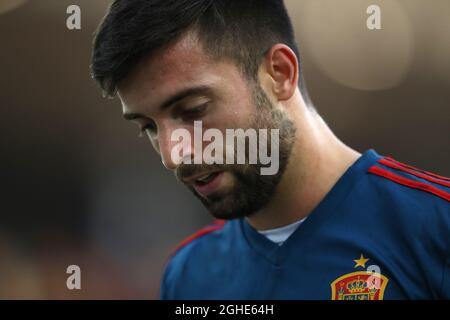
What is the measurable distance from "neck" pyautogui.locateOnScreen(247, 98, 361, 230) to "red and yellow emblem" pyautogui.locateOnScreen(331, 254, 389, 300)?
232 millimetres

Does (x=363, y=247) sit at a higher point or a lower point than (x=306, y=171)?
lower

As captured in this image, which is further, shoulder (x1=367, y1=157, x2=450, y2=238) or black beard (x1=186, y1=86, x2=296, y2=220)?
black beard (x1=186, y1=86, x2=296, y2=220)

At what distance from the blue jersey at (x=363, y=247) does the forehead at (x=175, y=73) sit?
1.62ft

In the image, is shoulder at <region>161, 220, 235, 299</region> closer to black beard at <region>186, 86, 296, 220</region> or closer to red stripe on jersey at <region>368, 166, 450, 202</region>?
black beard at <region>186, 86, 296, 220</region>

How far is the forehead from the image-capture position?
1383mm

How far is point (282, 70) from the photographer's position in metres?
1.54

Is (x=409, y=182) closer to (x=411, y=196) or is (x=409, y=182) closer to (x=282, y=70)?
(x=411, y=196)

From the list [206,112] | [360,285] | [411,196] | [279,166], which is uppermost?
[206,112]

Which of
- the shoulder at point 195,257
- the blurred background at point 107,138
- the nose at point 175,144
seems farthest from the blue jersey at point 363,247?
the blurred background at point 107,138

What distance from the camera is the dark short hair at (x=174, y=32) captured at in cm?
138

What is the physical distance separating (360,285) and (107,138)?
13.5 feet

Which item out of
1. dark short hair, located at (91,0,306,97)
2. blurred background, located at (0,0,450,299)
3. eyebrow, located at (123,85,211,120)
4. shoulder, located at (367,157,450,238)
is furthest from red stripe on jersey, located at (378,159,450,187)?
blurred background, located at (0,0,450,299)

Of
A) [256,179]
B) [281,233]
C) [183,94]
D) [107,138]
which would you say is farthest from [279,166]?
[107,138]
